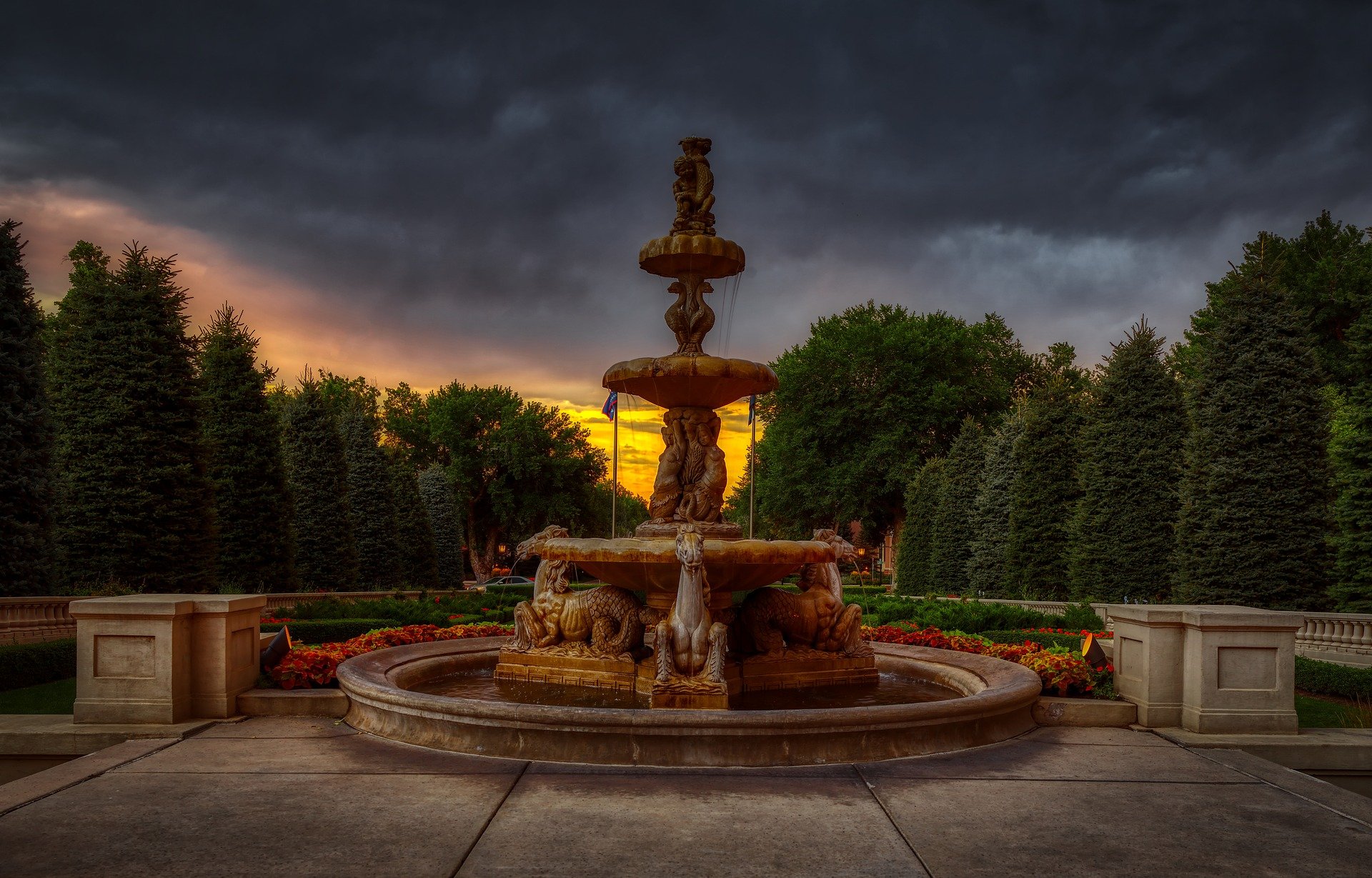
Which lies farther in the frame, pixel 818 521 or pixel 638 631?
pixel 818 521

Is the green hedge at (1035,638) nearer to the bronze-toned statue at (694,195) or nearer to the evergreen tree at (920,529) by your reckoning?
the bronze-toned statue at (694,195)

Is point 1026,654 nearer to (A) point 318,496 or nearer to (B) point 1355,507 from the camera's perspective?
(B) point 1355,507

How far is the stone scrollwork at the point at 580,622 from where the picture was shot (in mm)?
9992

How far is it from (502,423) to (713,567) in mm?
51530

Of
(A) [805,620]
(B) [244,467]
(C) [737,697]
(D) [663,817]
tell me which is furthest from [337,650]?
(B) [244,467]

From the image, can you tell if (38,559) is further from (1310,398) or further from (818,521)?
→ (818,521)

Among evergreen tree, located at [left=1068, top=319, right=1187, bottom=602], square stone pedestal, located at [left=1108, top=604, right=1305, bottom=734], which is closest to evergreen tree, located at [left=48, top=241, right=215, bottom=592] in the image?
square stone pedestal, located at [left=1108, top=604, right=1305, bottom=734]

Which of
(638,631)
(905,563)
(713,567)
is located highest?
(713,567)

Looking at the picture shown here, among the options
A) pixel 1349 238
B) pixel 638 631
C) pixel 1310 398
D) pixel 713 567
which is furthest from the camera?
pixel 1349 238

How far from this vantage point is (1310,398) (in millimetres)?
18719

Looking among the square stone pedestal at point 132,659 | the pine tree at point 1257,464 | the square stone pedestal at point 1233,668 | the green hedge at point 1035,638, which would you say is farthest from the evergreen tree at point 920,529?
the square stone pedestal at point 132,659

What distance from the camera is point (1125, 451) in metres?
23.0

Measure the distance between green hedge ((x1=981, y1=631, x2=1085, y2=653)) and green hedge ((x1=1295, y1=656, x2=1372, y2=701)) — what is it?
9.36 ft

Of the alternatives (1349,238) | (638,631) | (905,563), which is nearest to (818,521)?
(905,563)
